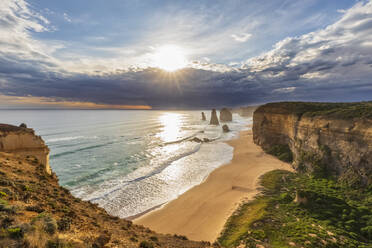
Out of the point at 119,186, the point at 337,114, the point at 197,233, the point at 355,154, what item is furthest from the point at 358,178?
the point at 119,186

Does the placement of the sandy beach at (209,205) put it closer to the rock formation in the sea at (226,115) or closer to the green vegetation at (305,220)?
the green vegetation at (305,220)

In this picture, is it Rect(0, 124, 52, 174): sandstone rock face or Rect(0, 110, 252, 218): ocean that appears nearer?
Rect(0, 124, 52, 174): sandstone rock face

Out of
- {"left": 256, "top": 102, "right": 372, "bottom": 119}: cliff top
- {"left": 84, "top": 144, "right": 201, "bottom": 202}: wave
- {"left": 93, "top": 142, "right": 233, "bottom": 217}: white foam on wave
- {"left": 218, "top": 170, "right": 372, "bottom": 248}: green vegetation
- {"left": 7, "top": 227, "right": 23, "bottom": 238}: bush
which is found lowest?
{"left": 93, "top": 142, "right": 233, "bottom": 217}: white foam on wave

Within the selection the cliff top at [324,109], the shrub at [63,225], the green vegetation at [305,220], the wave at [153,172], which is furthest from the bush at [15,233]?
the cliff top at [324,109]

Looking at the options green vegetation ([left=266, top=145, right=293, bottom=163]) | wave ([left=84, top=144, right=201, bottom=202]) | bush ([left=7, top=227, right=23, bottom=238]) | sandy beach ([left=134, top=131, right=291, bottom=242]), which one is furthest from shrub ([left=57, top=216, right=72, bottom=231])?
green vegetation ([left=266, top=145, right=293, bottom=163])

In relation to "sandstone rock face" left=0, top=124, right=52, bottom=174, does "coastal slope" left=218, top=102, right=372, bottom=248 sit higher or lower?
lower

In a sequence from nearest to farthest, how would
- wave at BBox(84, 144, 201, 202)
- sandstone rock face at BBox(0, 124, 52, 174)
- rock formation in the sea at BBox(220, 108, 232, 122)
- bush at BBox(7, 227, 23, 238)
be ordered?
bush at BBox(7, 227, 23, 238), sandstone rock face at BBox(0, 124, 52, 174), wave at BBox(84, 144, 201, 202), rock formation in the sea at BBox(220, 108, 232, 122)

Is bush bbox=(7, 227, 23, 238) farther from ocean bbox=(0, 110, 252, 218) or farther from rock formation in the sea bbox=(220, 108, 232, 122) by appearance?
rock formation in the sea bbox=(220, 108, 232, 122)

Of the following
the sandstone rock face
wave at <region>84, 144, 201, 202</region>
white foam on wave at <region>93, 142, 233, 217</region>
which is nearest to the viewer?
the sandstone rock face
